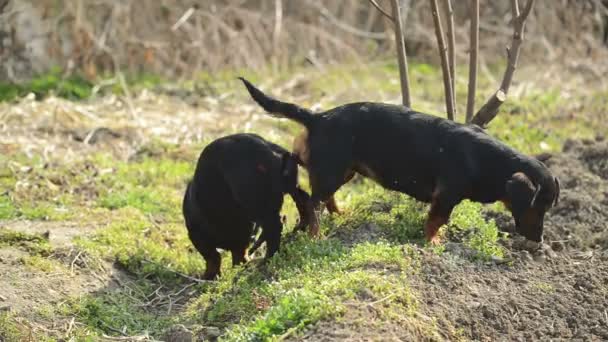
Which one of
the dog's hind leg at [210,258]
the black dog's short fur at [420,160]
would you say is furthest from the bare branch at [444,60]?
the dog's hind leg at [210,258]

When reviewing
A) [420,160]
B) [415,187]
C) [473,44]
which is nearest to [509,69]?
[473,44]

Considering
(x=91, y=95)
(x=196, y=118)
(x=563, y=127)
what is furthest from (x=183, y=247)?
(x=563, y=127)

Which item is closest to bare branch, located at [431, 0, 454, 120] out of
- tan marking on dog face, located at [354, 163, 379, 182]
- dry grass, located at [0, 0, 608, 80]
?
tan marking on dog face, located at [354, 163, 379, 182]

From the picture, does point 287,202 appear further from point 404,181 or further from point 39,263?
point 39,263

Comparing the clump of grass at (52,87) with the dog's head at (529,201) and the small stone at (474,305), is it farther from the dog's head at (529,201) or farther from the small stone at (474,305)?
the small stone at (474,305)

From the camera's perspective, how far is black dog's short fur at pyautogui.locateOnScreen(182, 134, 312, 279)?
7016 mm

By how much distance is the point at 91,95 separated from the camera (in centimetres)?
1263

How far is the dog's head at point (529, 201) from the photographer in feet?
22.1

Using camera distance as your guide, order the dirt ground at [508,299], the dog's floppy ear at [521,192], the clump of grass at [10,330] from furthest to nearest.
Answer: the dog's floppy ear at [521,192] → the clump of grass at [10,330] → the dirt ground at [508,299]

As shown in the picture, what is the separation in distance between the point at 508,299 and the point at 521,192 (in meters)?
0.98

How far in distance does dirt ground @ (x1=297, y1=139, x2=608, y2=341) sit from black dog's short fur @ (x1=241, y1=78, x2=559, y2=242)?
383 millimetres

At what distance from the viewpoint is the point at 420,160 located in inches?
284

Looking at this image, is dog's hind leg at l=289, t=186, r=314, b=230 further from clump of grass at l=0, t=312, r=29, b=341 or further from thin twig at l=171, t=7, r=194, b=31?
thin twig at l=171, t=7, r=194, b=31

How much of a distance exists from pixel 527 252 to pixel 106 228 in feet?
12.0
